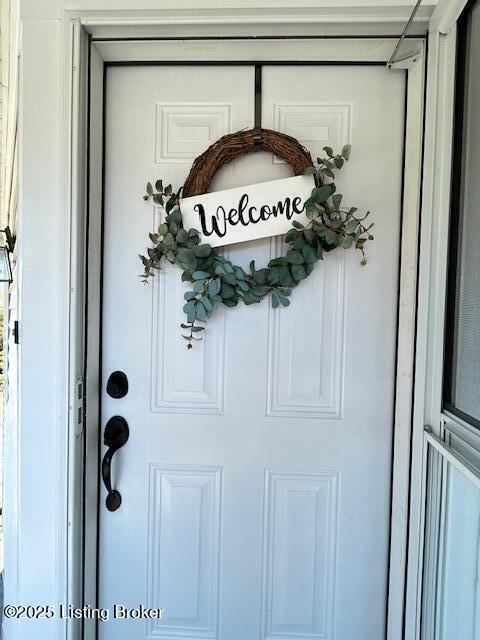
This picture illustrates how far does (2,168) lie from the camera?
212 cm

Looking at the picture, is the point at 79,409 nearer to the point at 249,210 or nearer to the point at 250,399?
the point at 250,399

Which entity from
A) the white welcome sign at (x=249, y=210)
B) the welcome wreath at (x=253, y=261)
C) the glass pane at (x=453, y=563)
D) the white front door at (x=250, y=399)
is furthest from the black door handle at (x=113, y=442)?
the glass pane at (x=453, y=563)

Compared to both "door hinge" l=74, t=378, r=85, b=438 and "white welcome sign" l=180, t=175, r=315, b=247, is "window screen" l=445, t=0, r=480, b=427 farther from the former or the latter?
"door hinge" l=74, t=378, r=85, b=438

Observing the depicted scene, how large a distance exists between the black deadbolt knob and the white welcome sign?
472 mm

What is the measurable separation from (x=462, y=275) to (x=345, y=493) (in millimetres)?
679

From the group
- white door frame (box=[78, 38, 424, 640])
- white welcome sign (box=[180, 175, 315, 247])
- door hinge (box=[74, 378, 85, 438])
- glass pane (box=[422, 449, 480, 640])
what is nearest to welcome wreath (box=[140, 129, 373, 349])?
white welcome sign (box=[180, 175, 315, 247])

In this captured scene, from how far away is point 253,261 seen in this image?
100 cm

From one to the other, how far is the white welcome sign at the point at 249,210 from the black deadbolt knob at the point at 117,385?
47 centimetres

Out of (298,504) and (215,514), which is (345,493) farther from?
(215,514)

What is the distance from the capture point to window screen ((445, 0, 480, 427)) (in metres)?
0.82

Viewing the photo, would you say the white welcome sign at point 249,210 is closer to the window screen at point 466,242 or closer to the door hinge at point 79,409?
the window screen at point 466,242

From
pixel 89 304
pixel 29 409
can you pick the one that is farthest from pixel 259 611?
pixel 89 304

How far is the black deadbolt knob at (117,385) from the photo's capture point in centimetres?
106

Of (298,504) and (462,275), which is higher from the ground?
(462,275)
